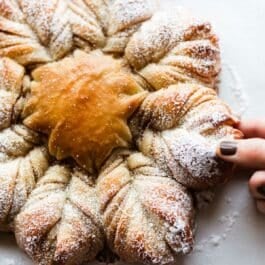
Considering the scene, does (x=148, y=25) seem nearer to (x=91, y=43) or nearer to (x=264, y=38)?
(x=91, y=43)

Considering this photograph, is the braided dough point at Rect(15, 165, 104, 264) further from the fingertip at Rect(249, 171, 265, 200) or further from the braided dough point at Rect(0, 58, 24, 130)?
the fingertip at Rect(249, 171, 265, 200)

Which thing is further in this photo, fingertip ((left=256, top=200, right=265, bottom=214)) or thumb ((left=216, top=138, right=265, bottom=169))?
fingertip ((left=256, top=200, right=265, bottom=214))

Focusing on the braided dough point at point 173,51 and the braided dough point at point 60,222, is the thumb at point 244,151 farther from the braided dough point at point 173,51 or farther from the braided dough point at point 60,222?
the braided dough point at point 60,222

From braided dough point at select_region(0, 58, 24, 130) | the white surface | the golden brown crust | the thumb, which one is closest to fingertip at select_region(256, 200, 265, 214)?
the white surface

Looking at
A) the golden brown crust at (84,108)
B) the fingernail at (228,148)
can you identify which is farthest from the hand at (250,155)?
the golden brown crust at (84,108)

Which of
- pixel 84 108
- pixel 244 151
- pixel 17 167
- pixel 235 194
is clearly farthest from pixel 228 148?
pixel 17 167

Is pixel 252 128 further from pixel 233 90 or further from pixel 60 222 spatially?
pixel 60 222
